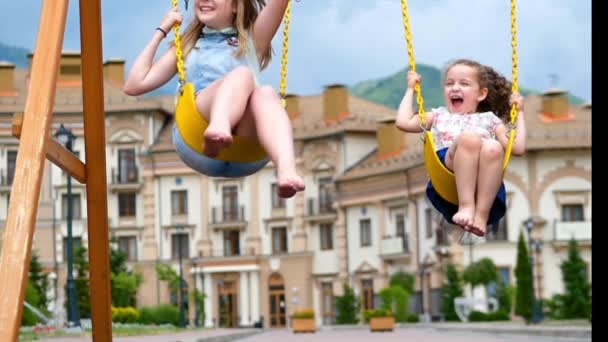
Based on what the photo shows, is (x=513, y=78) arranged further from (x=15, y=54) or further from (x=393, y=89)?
(x=15, y=54)

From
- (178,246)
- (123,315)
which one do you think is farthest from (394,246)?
(123,315)

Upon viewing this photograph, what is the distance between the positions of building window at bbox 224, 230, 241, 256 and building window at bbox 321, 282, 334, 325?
4564 millimetres

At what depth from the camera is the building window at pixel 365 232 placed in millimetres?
58094

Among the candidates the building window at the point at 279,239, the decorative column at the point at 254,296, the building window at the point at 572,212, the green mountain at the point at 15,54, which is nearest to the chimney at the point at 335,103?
the building window at the point at 279,239

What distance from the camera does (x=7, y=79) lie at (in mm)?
60750

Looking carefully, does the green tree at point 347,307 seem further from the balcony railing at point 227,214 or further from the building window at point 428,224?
the balcony railing at point 227,214

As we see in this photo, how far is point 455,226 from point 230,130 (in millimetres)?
1341

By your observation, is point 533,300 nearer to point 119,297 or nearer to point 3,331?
point 119,297

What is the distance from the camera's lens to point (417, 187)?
54.1 metres

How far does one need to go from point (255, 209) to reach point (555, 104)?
14874 mm

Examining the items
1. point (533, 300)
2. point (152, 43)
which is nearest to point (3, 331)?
point (152, 43)

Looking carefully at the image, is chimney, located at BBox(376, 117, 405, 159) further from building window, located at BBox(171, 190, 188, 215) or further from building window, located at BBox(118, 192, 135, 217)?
building window, located at BBox(118, 192, 135, 217)

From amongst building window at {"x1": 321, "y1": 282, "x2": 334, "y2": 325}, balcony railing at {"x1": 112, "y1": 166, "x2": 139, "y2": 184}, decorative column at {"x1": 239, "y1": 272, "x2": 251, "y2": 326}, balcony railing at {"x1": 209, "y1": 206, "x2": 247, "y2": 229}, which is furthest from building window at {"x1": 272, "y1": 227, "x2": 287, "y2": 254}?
balcony railing at {"x1": 112, "y1": 166, "x2": 139, "y2": 184}

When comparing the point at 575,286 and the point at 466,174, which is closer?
the point at 466,174
